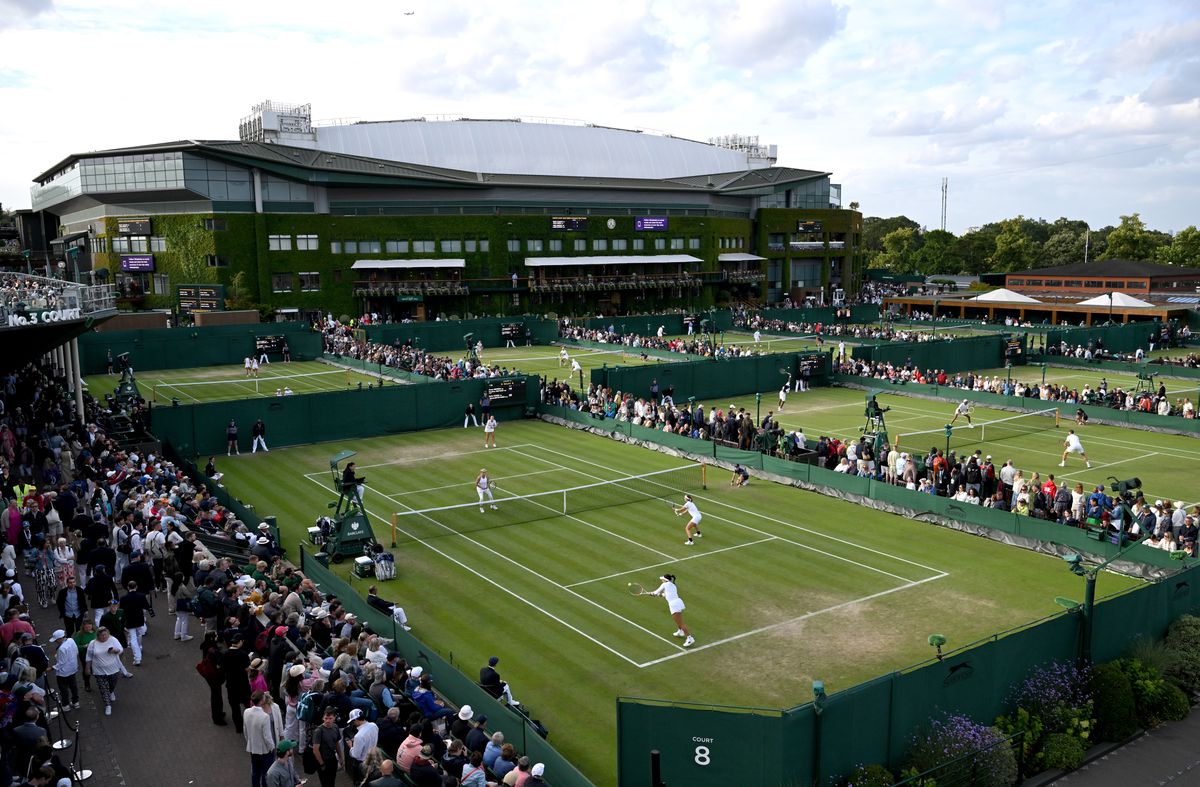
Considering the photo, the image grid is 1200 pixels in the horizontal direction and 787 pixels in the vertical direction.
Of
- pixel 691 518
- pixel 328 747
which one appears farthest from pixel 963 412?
pixel 328 747

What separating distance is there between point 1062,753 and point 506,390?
102 ft

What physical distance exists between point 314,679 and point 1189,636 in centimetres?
1547

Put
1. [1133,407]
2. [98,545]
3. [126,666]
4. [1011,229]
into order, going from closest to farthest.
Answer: [126,666]
[98,545]
[1133,407]
[1011,229]

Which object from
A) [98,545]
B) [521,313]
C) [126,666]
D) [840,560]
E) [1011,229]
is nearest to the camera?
[126,666]

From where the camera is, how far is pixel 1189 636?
17375mm

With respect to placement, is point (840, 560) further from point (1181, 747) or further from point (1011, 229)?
point (1011, 229)

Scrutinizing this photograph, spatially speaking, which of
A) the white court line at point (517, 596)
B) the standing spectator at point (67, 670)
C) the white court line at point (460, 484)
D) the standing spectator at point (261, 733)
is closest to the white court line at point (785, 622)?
the white court line at point (517, 596)

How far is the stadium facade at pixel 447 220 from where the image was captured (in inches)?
3189

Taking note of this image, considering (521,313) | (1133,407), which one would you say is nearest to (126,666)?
(1133,407)

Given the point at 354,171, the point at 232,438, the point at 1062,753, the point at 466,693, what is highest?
the point at 354,171

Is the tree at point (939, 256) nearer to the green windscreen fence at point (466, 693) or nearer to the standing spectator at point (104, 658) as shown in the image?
the green windscreen fence at point (466, 693)

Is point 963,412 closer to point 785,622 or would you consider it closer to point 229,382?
point 785,622

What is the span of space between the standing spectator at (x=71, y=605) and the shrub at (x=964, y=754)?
13091mm

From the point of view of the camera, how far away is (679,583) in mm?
Result: 22094
